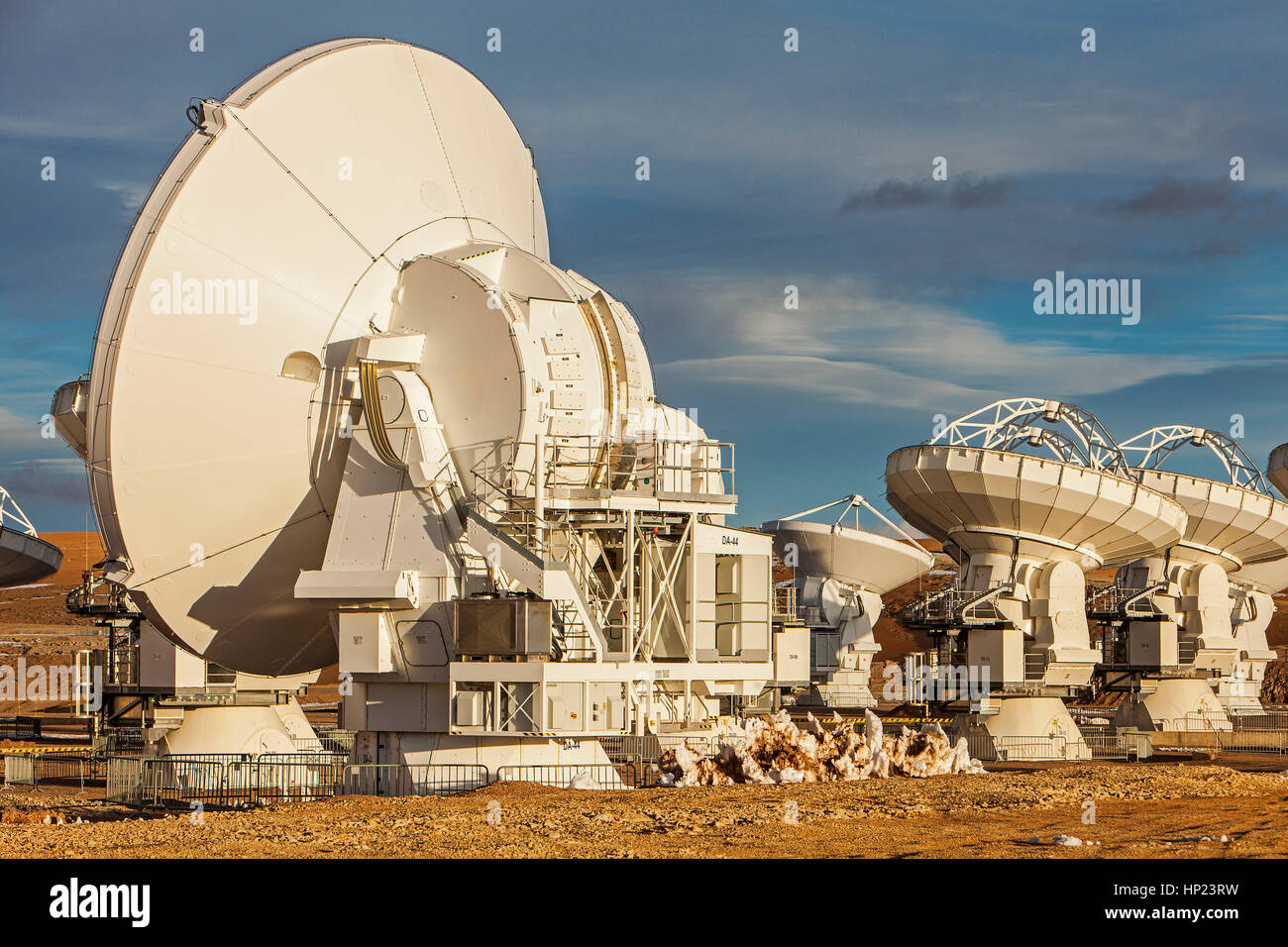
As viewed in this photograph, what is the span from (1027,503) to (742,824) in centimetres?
2377

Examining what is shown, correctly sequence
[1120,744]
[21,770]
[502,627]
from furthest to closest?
[1120,744] < [21,770] < [502,627]

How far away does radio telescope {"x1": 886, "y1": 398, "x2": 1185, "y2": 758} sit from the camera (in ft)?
135

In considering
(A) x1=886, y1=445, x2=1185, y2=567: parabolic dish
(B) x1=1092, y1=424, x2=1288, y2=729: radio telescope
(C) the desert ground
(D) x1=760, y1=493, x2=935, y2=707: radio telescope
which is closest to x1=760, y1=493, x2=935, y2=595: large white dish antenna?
(D) x1=760, y1=493, x2=935, y2=707: radio telescope

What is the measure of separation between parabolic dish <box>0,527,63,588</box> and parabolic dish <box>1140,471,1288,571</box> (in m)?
35.7

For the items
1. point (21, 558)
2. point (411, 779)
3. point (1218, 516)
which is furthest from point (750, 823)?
point (1218, 516)

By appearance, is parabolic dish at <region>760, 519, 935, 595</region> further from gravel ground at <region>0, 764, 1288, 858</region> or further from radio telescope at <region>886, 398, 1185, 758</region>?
gravel ground at <region>0, 764, 1288, 858</region>

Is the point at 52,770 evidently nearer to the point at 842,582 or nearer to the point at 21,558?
the point at 21,558

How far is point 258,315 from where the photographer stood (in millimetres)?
24516

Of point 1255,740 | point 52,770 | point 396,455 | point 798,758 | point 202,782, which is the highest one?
point 396,455

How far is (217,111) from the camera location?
78.0 feet
